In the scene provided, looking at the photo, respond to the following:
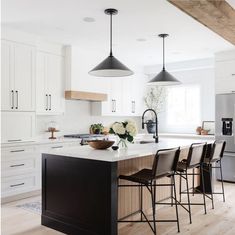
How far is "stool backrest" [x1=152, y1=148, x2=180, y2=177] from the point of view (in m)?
3.00

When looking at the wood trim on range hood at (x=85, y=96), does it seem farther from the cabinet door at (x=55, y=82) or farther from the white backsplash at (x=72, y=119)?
the white backsplash at (x=72, y=119)

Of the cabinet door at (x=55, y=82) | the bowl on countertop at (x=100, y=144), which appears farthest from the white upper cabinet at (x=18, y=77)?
the bowl on countertop at (x=100, y=144)

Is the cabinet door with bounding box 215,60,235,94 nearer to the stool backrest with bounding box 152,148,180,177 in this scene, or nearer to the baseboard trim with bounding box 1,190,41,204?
the stool backrest with bounding box 152,148,180,177

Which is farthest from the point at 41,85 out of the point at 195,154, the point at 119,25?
the point at 195,154

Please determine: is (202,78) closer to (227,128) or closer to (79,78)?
(227,128)

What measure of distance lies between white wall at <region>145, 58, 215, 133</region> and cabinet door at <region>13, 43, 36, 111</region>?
364 centimetres

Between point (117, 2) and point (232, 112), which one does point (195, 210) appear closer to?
point (232, 112)

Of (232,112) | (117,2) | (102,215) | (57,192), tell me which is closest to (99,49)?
(117,2)

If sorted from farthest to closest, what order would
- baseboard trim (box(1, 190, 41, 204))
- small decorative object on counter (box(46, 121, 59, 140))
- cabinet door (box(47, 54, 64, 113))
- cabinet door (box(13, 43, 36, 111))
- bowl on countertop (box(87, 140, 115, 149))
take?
1. small decorative object on counter (box(46, 121, 59, 140))
2. cabinet door (box(47, 54, 64, 113))
3. cabinet door (box(13, 43, 36, 111))
4. baseboard trim (box(1, 190, 41, 204))
5. bowl on countertop (box(87, 140, 115, 149))

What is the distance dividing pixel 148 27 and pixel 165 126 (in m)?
3.87

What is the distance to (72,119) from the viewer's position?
628 cm

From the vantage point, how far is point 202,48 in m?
5.77

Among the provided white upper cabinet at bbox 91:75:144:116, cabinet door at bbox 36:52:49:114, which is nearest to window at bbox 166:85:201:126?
white upper cabinet at bbox 91:75:144:116

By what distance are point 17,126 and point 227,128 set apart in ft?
12.5
